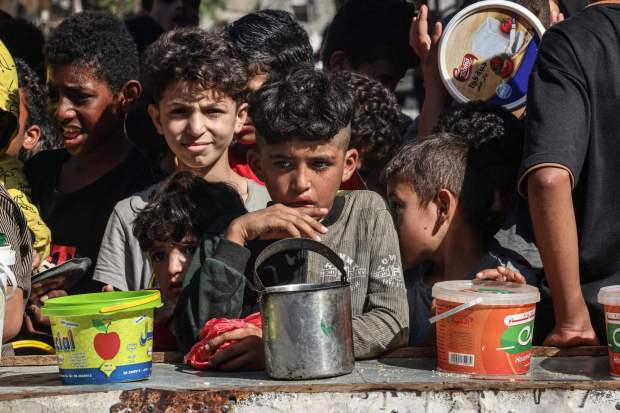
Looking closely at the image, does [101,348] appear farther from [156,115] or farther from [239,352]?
[156,115]

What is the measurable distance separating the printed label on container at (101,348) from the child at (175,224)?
85 centimetres

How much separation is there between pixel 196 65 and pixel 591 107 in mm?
1705

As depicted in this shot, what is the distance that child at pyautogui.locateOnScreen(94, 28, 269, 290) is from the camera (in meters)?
4.10

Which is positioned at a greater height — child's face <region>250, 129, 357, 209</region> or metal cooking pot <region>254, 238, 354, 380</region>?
child's face <region>250, 129, 357, 209</region>

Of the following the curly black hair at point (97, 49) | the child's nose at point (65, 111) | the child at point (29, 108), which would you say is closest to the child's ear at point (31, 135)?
the child at point (29, 108)

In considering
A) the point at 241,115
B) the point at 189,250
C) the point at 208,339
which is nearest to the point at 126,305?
the point at 208,339

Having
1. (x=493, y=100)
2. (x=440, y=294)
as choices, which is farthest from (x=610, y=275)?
(x=493, y=100)

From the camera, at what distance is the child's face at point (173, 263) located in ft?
12.4

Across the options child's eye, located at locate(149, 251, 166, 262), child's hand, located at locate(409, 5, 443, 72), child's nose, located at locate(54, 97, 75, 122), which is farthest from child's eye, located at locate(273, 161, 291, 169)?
child's nose, located at locate(54, 97, 75, 122)

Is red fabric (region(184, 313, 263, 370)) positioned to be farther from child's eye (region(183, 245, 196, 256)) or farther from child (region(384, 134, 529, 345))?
child (region(384, 134, 529, 345))

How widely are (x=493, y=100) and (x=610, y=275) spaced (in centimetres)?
108

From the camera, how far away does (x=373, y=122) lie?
4.57 metres

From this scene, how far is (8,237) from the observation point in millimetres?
3434

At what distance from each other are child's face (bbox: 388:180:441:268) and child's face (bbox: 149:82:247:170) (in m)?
0.84
